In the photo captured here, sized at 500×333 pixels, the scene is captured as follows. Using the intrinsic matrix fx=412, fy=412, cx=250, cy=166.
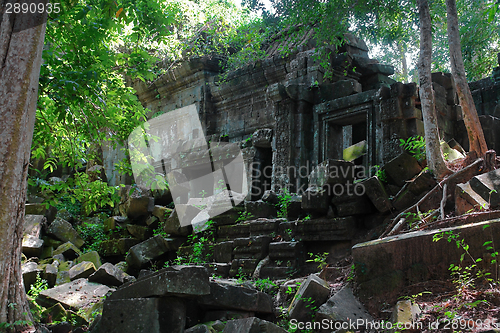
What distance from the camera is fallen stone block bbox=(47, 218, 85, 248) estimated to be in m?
9.29

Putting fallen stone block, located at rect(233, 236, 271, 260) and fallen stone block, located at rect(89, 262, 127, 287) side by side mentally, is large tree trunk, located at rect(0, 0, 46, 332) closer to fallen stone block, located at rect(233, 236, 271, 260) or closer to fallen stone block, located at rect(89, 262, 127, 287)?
fallen stone block, located at rect(89, 262, 127, 287)

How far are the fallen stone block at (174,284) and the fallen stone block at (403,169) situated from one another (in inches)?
121

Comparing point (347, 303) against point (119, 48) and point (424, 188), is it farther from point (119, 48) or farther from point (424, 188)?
point (119, 48)

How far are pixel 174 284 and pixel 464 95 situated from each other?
4579 millimetres

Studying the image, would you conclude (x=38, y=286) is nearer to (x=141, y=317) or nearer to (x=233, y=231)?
(x=233, y=231)

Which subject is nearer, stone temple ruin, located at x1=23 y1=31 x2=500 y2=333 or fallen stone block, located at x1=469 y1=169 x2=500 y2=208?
stone temple ruin, located at x1=23 y1=31 x2=500 y2=333

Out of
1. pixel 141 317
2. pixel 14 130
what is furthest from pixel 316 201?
pixel 14 130

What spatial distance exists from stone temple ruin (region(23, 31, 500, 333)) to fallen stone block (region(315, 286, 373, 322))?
19mm

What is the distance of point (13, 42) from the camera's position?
12.2 ft

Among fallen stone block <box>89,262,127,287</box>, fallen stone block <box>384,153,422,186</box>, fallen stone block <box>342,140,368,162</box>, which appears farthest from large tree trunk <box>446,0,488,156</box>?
fallen stone block <box>89,262,127,287</box>

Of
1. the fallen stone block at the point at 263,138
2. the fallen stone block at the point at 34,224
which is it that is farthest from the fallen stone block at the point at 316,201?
the fallen stone block at the point at 34,224

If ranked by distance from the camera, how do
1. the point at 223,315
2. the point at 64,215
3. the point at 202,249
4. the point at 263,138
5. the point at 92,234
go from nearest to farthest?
the point at 223,315 < the point at 202,249 < the point at 263,138 < the point at 92,234 < the point at 64,215

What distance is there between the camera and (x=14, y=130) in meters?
3.62

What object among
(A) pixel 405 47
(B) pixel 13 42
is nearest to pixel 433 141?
(B) pixel 13 42
